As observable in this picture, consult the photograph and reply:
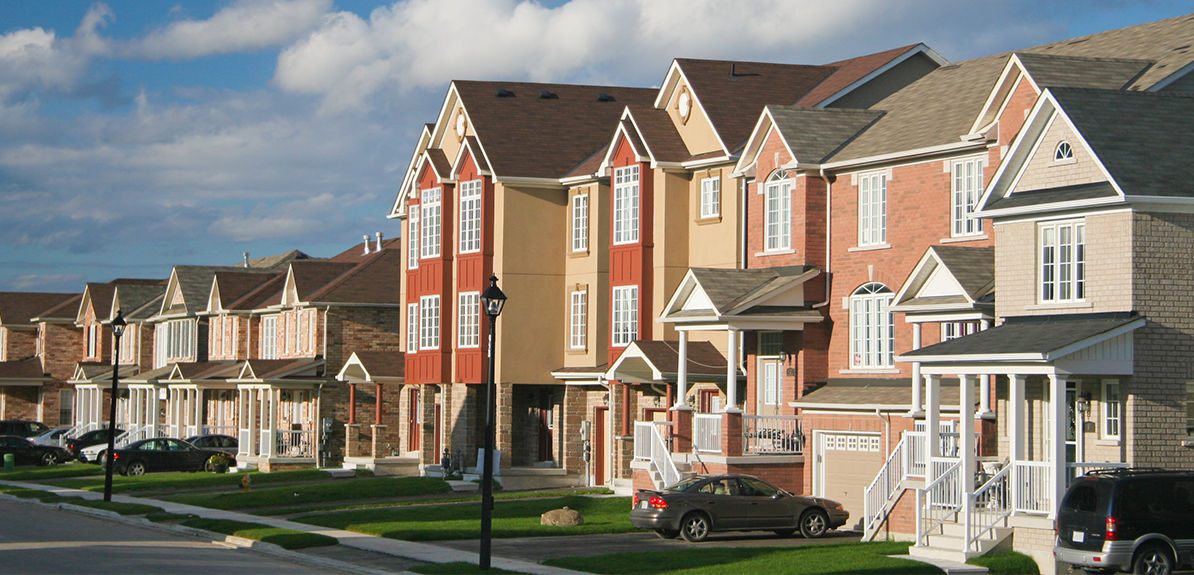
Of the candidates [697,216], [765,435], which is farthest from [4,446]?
[765,435]

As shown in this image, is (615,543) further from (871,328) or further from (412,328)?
(412,328)

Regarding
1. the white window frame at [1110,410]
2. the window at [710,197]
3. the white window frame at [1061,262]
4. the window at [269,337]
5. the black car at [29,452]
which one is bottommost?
the black car at [29,452]

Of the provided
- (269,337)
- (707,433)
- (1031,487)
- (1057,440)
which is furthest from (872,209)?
(269,337)

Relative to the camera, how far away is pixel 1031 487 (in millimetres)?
23688

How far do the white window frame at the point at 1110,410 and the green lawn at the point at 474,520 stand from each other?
34.1 feet

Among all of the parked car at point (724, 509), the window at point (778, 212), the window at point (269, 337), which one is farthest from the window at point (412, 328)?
the parked car at point (724, 509)

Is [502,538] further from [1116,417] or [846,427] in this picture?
[1116,417]

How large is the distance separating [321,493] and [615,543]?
15488 mm

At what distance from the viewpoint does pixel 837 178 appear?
108ft

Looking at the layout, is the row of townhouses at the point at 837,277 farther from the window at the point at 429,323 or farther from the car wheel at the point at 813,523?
the car wheel at the point at 813,523

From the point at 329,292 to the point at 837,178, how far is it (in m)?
27.2

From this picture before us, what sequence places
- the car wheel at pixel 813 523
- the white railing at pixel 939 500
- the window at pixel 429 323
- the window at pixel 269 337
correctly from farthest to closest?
the window at pixel 269 337
the window at pixel 429 323
the car wheel at pixel 813 523
the white railing at pixel 939 500

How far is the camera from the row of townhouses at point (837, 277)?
77.5 ft

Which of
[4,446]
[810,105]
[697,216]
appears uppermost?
[810,105]
